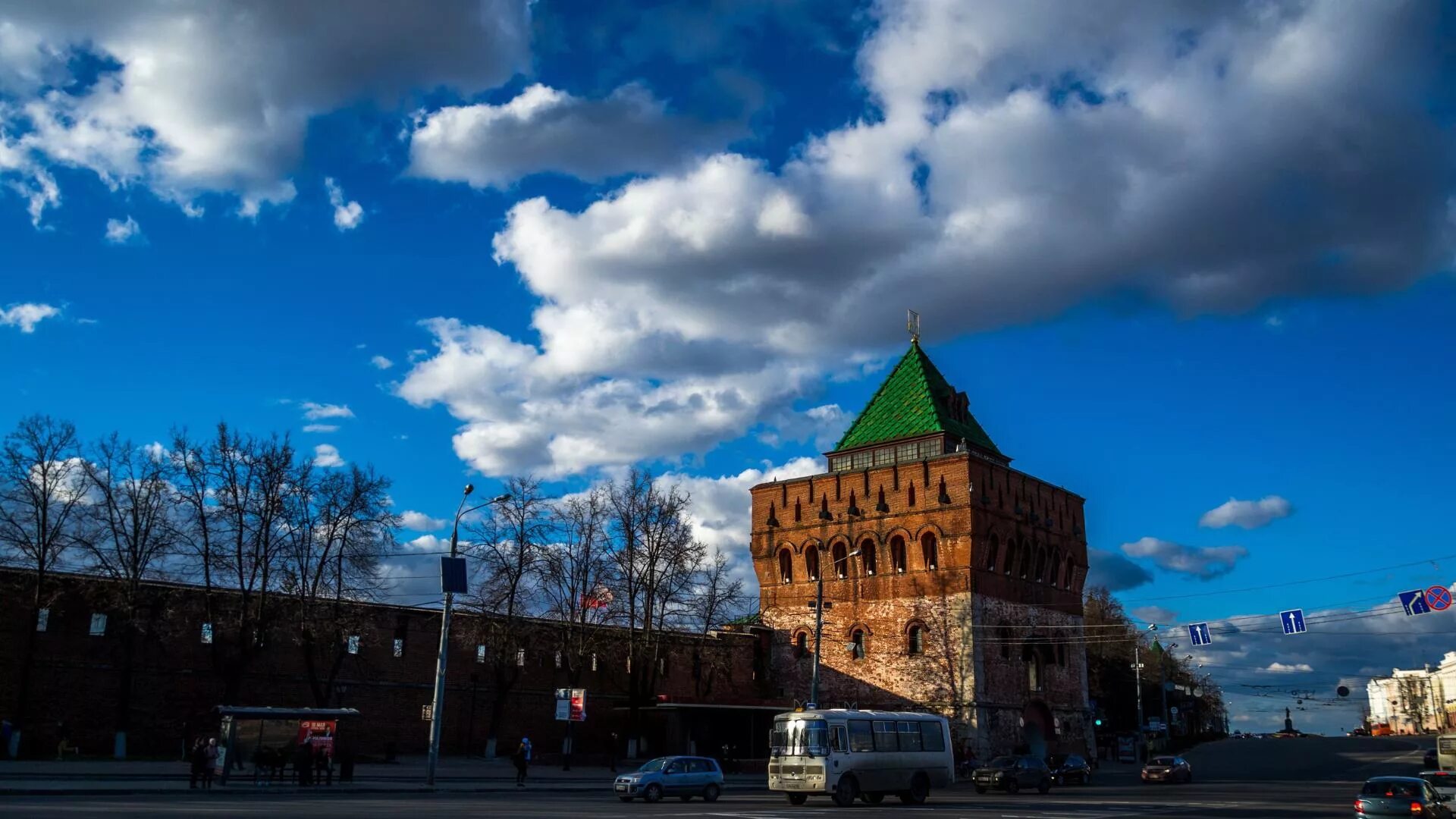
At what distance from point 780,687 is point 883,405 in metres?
17.1

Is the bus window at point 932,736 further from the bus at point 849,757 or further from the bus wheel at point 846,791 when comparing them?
the bus wheel at point 846,791

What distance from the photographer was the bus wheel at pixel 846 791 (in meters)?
27.7

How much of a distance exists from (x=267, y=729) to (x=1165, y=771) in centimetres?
3541

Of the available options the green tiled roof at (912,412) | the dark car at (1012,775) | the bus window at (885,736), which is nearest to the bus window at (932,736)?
the bus window at (885,736)

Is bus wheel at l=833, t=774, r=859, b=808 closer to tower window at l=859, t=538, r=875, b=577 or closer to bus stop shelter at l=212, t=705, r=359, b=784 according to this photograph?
bus stop shelter at l=212, t=705, r=359, b=784

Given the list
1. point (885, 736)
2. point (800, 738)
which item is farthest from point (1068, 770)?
point (800, 738)

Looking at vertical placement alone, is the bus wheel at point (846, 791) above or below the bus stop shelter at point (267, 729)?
below

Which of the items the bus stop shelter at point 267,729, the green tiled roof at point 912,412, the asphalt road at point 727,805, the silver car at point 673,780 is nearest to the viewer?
the asphalt road at point 727,805

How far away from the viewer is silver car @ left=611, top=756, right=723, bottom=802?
29484mm

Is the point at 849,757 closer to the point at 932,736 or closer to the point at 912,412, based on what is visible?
the point at 932,736

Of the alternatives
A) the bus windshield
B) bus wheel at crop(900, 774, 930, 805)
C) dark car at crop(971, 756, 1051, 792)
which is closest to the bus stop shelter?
the bus windshield

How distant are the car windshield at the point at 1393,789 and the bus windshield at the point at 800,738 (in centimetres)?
1187

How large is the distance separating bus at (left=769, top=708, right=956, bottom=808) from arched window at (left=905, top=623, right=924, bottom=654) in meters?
25.4

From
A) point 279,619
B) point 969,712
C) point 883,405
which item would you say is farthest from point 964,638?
point 279,619
